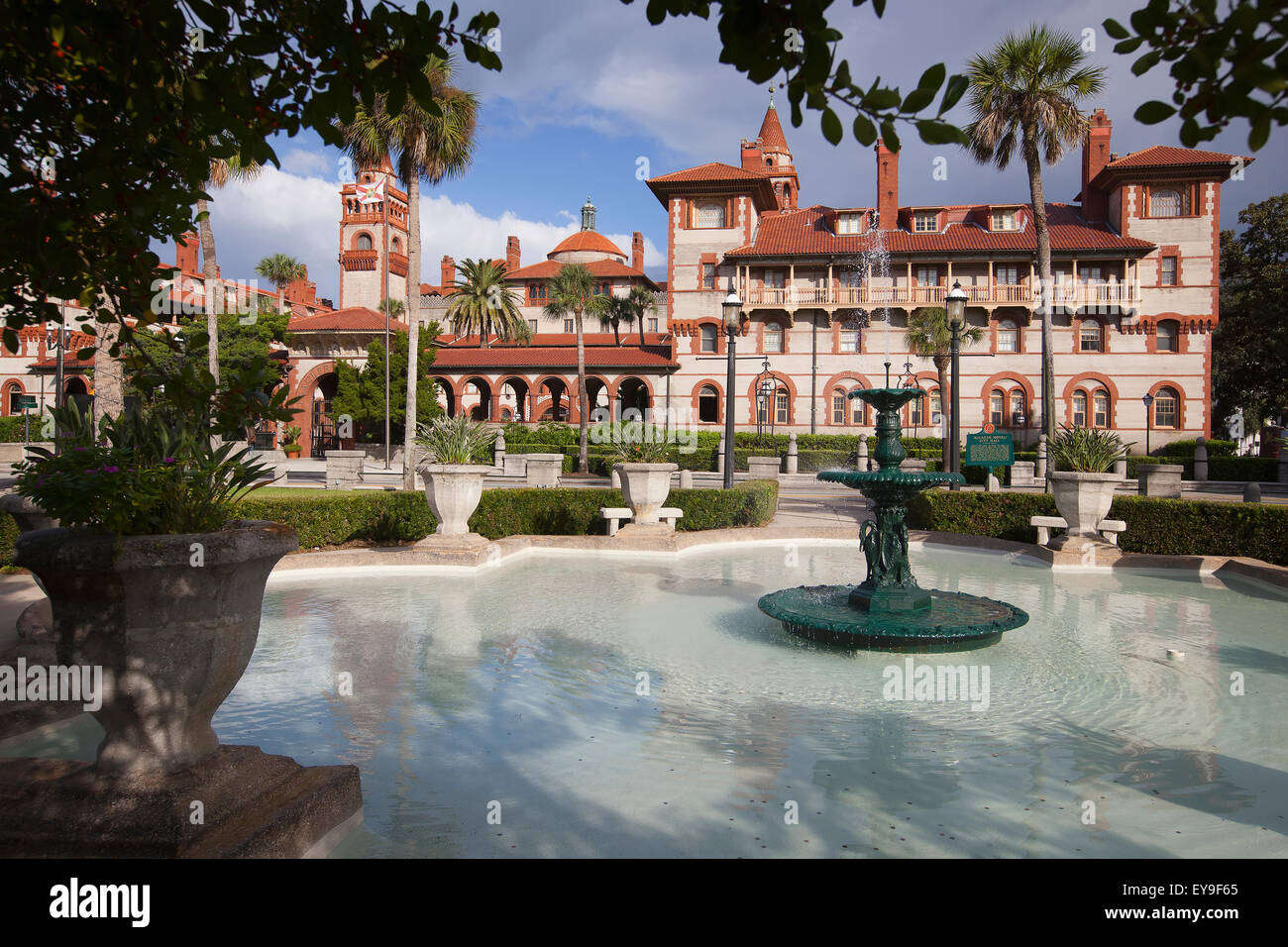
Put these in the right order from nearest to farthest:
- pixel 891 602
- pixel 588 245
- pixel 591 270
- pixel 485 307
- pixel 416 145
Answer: pixel 891 602, pixel 416 145, pixel 485 307, pixel 591 270, pixel 588 245

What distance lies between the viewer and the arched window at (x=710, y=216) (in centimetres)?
4575

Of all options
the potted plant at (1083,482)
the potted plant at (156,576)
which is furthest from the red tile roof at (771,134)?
the potted plant at (156,576)

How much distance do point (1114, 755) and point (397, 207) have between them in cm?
7267

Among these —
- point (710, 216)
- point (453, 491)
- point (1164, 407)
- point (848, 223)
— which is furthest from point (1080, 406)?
point (453, 491)

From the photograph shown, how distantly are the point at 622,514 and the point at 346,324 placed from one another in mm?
37496

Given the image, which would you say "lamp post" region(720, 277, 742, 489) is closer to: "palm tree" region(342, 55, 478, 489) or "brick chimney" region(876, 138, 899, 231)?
"palm tree" region(342, 55, 478, 489)

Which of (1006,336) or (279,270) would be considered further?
(279,270)

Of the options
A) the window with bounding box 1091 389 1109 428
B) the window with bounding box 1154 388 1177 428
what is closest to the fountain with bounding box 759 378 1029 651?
the window with bounding box 1091 389 1109 428

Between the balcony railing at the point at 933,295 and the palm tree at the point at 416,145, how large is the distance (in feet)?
82.8

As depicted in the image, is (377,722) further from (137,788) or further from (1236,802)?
(1236,802)

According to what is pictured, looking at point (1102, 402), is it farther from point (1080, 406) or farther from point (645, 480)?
point (645, 480)

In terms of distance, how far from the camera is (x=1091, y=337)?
4256 centimetres

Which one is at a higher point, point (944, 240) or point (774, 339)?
point (944, 240)

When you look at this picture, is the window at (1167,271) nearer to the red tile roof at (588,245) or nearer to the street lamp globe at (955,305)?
the street lamp globe at (955,305)
